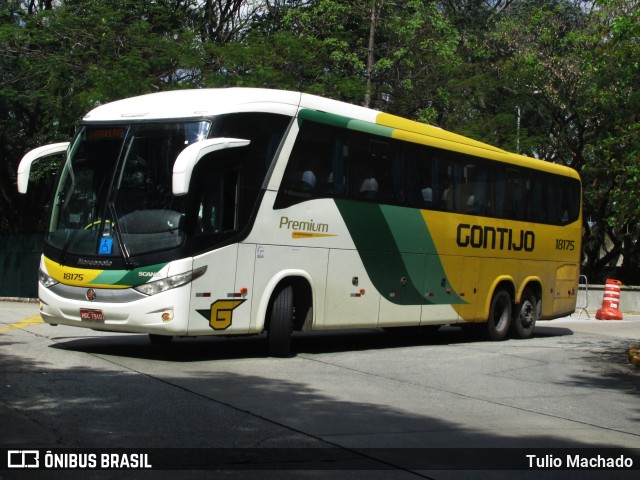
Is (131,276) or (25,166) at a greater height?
(25,166)

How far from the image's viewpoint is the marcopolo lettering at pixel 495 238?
54.7 ft

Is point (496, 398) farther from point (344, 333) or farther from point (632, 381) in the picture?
point (344, 333)

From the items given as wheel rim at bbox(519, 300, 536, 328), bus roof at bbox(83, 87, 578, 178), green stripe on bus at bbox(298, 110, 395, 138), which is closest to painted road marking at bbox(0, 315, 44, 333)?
bus roof at bbox(83, 87, 578, 178)

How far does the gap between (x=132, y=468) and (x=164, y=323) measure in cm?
509

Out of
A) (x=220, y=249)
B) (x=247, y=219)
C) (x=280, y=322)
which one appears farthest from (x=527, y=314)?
(x=220, y=249)

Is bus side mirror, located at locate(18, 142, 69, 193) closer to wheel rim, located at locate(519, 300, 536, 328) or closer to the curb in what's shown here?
the curb

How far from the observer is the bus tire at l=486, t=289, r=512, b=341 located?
18016mm

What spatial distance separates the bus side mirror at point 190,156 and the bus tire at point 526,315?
8851mm

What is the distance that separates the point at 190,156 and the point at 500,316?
9.27 m

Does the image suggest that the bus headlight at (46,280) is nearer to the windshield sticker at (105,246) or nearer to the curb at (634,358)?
the windshield sticker at (105,246)

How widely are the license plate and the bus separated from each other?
0.02 meters

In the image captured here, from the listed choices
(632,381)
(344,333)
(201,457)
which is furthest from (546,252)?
(201,457)

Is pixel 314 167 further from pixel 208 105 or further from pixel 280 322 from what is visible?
pixel 280 322

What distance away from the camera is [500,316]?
18.3 meters
